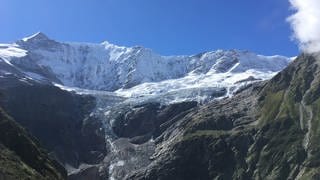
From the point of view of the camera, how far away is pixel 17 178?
184875 mm

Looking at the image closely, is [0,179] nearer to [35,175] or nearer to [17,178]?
[17,178]

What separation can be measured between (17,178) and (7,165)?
470 inches

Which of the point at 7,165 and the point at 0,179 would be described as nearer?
the point at 0,179

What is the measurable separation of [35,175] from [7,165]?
8.78 metres

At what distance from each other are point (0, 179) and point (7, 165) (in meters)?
15.1

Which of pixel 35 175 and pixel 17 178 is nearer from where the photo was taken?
pixel 17 178

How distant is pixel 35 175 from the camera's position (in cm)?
19950

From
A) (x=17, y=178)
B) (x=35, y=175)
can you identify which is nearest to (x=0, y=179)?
(x=17, y=178)

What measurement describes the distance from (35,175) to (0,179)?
64.8ft

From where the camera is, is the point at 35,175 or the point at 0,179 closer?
the point at 0,179

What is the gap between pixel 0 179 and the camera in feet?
593

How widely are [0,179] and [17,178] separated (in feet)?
18.1

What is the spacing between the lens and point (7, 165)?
196m
